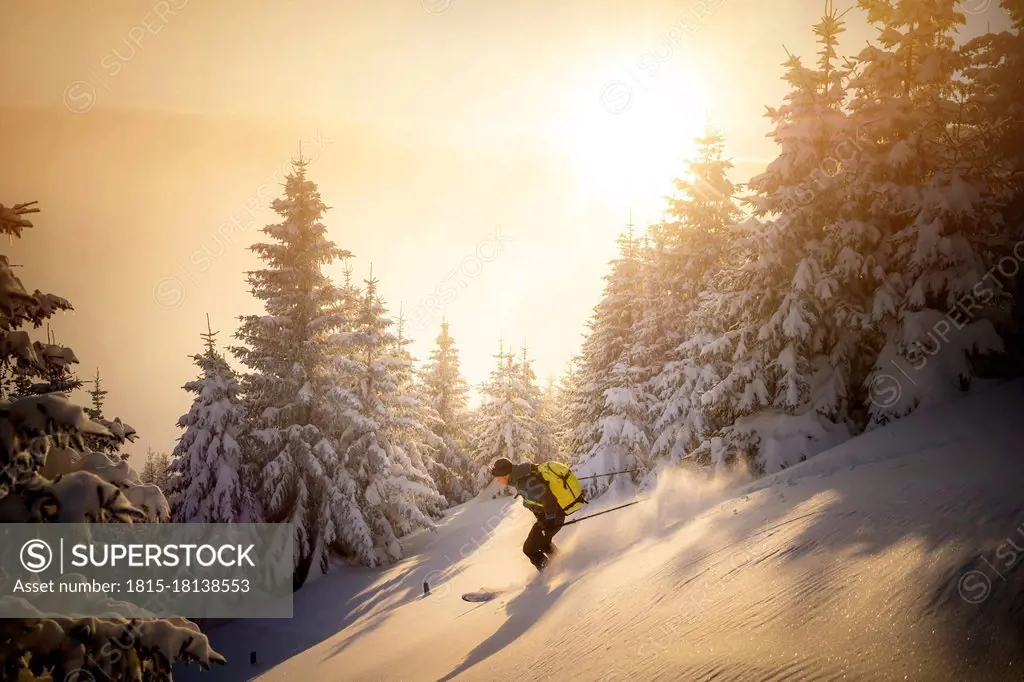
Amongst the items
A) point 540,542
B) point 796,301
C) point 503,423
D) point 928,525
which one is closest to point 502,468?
point 540,542

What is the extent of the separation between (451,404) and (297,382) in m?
21.1

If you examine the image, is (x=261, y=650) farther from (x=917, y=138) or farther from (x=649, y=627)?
(x=917, y=138)

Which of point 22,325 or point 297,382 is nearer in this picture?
point 22,325

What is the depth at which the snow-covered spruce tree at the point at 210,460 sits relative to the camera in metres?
21.2

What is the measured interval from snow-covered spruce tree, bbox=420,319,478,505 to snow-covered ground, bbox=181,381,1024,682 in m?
29.7

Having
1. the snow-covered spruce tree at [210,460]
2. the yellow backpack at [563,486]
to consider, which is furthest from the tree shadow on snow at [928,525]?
the snow-covered spruce tree at [210,460]

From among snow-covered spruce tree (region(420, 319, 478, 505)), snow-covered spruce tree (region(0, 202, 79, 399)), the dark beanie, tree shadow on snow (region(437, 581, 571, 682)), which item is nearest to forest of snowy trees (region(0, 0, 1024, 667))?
snow-covered spruce tree (region(0, 202, 79, 399))

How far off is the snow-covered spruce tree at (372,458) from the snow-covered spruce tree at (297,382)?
0.67m

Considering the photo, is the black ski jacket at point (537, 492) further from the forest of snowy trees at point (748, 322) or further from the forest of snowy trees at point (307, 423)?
the forest of snowy trees at point (307, 423)

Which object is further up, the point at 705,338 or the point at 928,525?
the point at 705,338

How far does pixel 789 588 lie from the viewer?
4.80 m

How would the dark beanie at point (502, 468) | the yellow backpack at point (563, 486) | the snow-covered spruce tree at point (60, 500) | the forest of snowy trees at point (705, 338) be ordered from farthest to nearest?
the yellow backpack at point (563, 486)
the dark beanie at point (502, 468)
the forest of snowy trees at point (705, 338)
the snow-covered spruce tree at point (60, 500)

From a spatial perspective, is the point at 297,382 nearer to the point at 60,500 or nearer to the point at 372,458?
the point at 372,458

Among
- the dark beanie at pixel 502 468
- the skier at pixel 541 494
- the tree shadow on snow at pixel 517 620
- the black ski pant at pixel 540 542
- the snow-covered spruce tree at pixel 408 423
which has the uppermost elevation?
the snow-covered spruce tree at pixel 408 423
